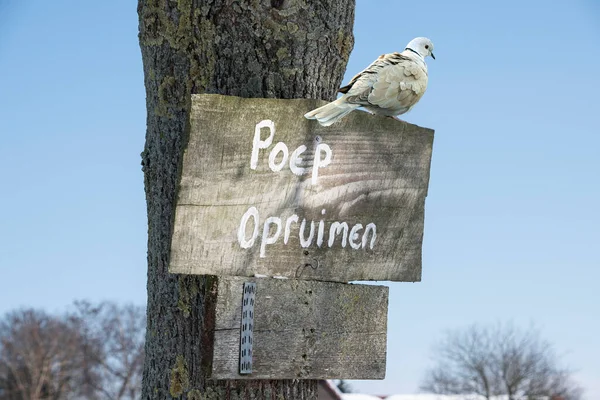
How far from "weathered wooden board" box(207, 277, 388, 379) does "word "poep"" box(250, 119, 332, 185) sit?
37cm

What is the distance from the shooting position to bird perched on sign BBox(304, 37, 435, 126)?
9.35ft

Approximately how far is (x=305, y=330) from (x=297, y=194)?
46cm

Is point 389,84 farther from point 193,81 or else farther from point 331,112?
point 193,81

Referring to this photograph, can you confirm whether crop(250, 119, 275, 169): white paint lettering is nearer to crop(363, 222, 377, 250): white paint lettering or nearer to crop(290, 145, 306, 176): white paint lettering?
crop(290, 145, 306, 176): white paint lettering

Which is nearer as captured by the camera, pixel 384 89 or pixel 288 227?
pixel 288 227

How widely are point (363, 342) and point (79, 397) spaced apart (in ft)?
150

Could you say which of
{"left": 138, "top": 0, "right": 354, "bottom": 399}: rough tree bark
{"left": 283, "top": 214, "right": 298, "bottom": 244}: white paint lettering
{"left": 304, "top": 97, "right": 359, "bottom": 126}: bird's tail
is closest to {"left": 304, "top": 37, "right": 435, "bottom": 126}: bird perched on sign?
{"left": 304, "top": 97, "right": 359, "bottom": 126}: bird's tail

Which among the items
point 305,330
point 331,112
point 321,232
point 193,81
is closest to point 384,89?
point 331,112

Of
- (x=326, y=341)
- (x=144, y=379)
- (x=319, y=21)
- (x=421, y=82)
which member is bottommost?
(x=144, y=379)

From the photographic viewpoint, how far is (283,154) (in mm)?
2777

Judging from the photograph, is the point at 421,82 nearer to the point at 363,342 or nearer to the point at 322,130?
the point at 322,130

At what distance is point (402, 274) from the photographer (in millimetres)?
3129

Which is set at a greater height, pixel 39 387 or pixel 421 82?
pixel 421 82

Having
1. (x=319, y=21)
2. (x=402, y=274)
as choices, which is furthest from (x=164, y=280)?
(x=319, y=21)
